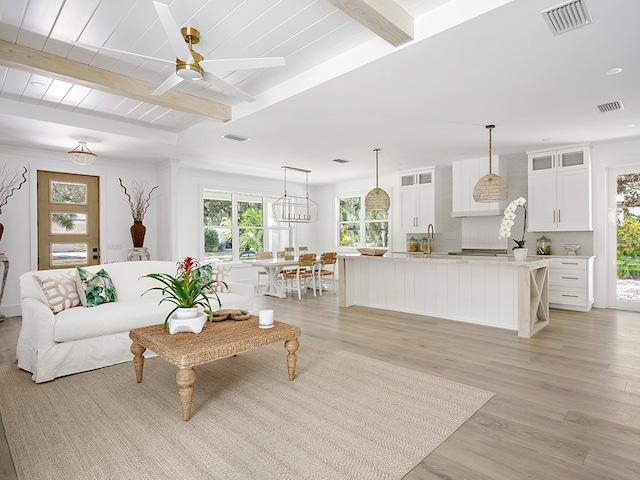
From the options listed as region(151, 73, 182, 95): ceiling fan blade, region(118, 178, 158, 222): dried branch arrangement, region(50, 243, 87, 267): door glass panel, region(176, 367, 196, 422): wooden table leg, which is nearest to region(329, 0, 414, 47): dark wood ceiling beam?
region(151, 73, 182, 95): ceiling fan blade

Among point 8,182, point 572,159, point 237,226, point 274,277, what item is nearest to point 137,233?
point 8,182

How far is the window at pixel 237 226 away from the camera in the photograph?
8.22 metres

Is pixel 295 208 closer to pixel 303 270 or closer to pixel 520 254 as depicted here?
pixel 303 270

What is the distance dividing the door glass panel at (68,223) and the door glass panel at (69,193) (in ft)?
0.74

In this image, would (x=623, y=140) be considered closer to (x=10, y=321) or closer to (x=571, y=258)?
(x=571, y=258)

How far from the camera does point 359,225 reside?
9.63m

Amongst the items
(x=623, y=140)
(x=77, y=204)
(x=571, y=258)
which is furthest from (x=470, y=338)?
(x=77, y=204)

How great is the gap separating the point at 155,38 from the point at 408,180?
5910 mm

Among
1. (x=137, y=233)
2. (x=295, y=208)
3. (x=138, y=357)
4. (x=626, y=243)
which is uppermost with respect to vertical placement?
(x=295, y=208)

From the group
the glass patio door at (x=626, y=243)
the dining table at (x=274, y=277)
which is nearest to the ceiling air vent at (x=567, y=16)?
the glass patio door at (x=626, y=243)

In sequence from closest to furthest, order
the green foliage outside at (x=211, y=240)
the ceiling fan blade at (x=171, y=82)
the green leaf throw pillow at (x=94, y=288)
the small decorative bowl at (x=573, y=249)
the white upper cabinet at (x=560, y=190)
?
the ceiling fan blade at (x=171, y=82)
the green leaf throw pillow at (x=94, y=288)
the white upper cabinet at (x=560, y=190)
the small decorative bowl at (x=573, y=249)
the green foliage outside at (x=211, y=240)

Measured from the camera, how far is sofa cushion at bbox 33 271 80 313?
3.39 m

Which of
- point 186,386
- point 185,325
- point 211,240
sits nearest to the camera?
point 186,386

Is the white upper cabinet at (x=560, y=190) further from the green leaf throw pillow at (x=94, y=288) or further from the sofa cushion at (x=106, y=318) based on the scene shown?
the green leaf throw pillow at (x=94, y=288)
